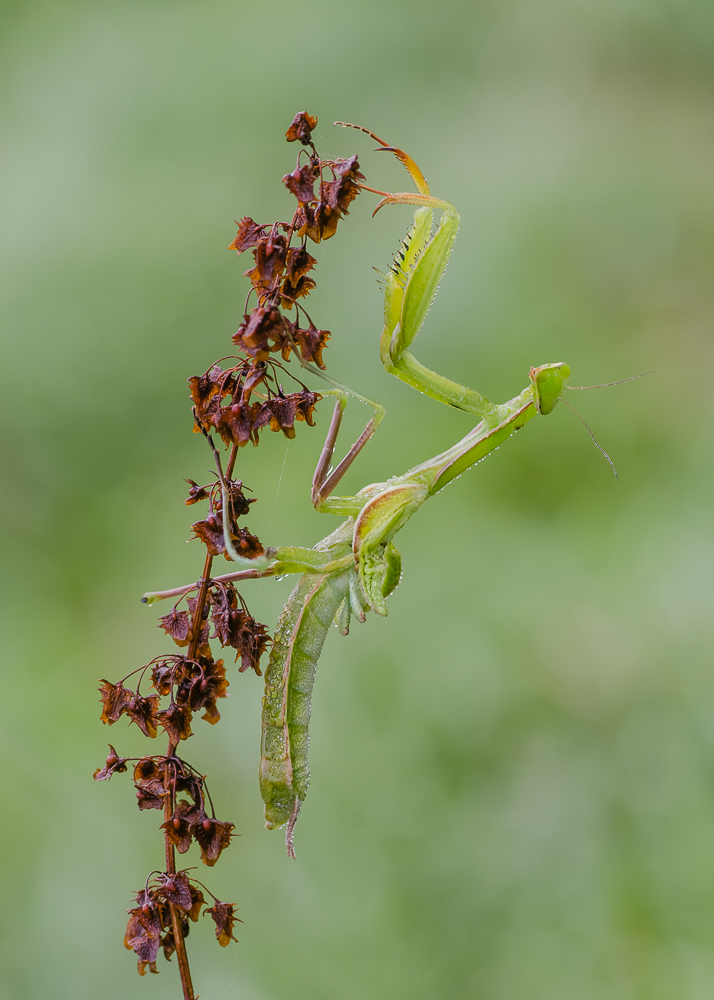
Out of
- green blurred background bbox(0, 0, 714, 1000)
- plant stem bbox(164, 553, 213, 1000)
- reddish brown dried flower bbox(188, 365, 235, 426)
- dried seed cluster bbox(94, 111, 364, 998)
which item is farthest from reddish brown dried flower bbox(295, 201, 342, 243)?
green blurred background bbox(0, 0, 714, 1000)

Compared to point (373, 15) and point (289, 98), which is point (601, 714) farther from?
point (373, 15)

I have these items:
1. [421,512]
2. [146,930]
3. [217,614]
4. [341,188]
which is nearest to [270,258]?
[341,188]

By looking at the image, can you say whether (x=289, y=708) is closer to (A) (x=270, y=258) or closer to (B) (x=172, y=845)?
(B) (x=172, y=845)

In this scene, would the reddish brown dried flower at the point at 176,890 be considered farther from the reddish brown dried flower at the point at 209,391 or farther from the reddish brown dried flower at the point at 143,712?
the reddish brown dried flower at the point at 209,391

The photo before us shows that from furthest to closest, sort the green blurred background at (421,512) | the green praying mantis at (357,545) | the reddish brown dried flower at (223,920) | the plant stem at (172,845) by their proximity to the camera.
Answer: the green blurred background at (421,512)
the green praying mantis at (357,545)
the reddish brown dried flower at (223,920)
the plant stem at (172,845)

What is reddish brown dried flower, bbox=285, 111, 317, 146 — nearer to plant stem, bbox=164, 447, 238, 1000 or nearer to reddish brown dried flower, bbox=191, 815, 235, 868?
plant stem, bbox=164, 447, 238, 1000

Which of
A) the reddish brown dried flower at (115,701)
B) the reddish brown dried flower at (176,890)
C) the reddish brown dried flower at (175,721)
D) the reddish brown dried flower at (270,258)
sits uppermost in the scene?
the reddish brown dried flower at (270,258)

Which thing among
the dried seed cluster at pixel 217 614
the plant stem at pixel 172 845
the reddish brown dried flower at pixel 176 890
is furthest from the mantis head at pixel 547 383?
the reddish brown dried flower at pixel 176 890
